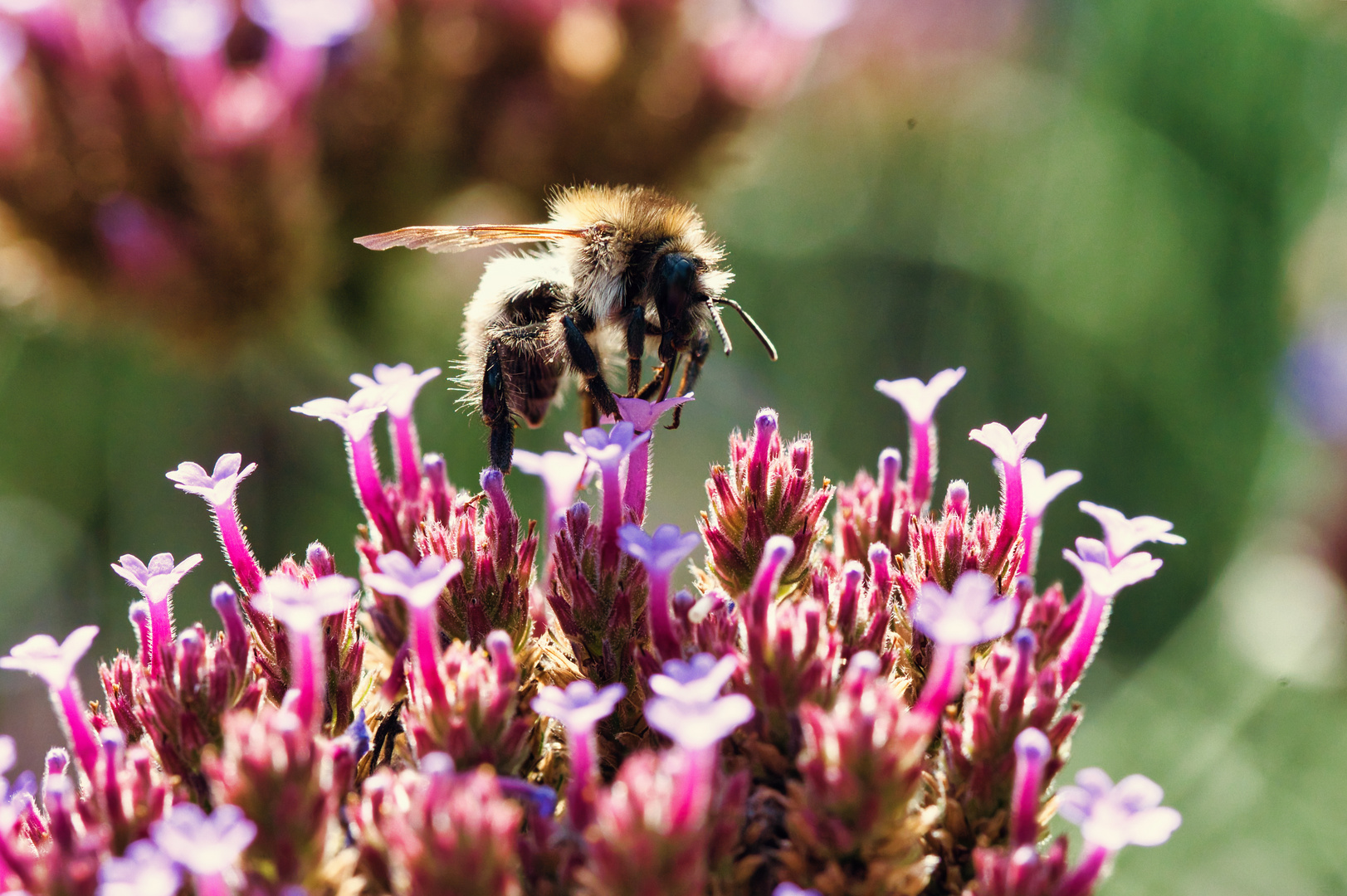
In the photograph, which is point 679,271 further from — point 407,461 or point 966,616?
point 966,616

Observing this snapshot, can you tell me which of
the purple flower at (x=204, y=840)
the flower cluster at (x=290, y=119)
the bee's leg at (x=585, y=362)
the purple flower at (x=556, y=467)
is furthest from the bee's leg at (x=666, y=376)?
the flower cluster at (x=290, y=119)

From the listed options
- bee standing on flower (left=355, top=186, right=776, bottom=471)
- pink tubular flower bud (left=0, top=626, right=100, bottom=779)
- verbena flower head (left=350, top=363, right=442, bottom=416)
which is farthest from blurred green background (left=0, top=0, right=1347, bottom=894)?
pink tubular flower bud (left=0, top=626, right=100, bottom=779)

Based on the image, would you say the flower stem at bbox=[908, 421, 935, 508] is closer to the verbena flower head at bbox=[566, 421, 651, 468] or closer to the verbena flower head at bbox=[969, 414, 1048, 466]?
the verbena flower head at bbox=[969, 414, 1048, 466]

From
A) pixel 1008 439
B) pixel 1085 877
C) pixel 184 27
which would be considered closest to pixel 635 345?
pixel 1008 439

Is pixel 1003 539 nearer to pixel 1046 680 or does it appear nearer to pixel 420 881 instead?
pixel 1046 680

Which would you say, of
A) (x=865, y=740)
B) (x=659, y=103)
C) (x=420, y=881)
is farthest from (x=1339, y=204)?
(x=420, y=881)

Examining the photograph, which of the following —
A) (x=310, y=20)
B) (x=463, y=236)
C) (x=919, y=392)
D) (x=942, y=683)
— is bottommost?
(x=942, y=683)
